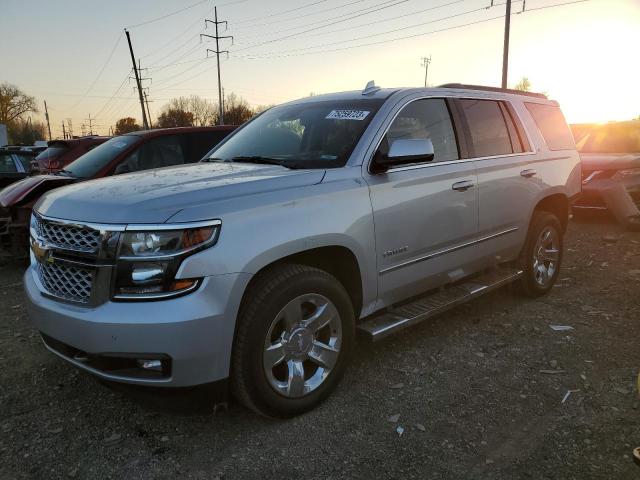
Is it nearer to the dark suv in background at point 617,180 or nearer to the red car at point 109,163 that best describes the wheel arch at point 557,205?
the dark suv in background at point 617,180

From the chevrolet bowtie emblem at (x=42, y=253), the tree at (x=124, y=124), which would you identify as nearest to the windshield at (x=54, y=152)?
the chevrolet bowtie emblem at (x=42, y=253)

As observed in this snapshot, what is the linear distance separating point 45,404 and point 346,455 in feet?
6.40

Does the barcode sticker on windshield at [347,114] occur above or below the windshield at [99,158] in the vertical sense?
above

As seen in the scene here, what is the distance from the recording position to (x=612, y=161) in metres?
8.12

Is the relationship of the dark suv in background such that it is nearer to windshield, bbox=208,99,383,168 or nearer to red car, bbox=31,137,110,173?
windshield, bbox=208,99,383,168

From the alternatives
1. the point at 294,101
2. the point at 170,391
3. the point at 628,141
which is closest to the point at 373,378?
the point at 170,391

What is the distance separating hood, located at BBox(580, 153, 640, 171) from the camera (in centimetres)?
803

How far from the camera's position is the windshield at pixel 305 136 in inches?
131

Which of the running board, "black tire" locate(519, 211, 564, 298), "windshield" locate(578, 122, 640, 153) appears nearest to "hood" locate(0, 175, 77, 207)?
the running board

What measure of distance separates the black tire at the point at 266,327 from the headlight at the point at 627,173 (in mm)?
7079

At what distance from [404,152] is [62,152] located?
6.84 m

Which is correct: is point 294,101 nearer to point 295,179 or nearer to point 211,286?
point 295,179

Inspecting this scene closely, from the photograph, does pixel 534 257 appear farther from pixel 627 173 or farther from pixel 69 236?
pixel 627 173

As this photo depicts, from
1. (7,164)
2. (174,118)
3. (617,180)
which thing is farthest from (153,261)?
(174,118)
